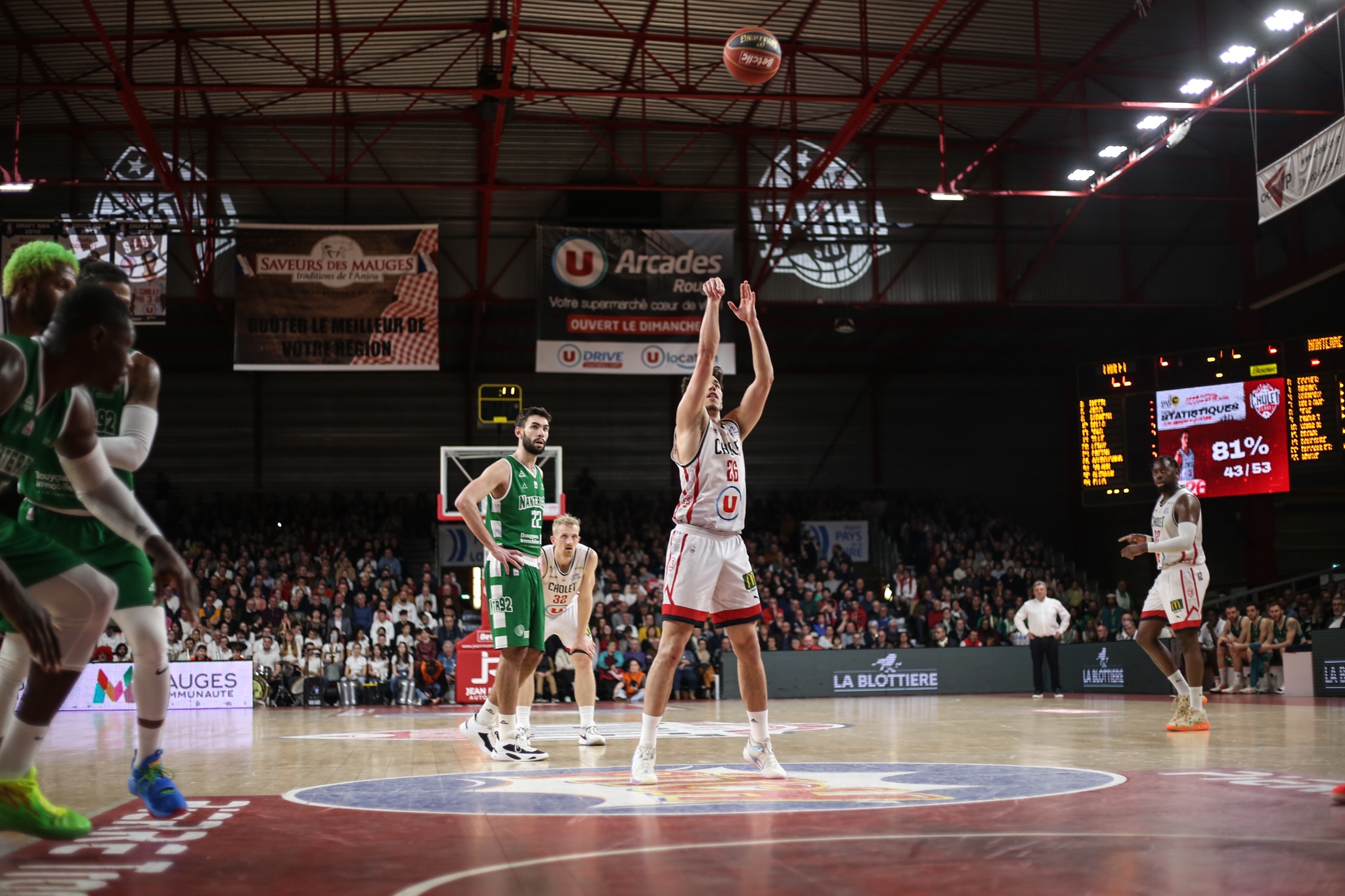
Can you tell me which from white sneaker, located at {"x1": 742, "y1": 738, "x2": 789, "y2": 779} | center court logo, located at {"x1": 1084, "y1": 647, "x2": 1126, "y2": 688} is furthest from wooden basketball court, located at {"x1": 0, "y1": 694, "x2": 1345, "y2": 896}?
center court logo, located at {"x1": 1084, "y1": 647, "x2": 1126, "y2": 688}

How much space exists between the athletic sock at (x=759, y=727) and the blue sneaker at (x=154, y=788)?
2820 millimetres

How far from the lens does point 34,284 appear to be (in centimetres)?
425

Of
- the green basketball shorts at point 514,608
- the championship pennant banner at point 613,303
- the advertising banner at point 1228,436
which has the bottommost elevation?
the green basketball shorts at point 514,608

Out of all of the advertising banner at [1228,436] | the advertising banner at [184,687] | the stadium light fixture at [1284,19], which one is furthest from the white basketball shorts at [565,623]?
the advertising banner at [1228,436]

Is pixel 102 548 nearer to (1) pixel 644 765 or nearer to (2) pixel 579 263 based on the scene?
(1) pixel 644 765

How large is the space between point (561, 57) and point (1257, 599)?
59.4 ft

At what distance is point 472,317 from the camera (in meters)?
28.5

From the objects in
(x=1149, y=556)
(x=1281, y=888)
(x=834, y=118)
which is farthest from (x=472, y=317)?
(x=1281, y=888)

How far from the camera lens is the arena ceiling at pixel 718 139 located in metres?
20.9

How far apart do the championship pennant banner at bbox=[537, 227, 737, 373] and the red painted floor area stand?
17290 mm

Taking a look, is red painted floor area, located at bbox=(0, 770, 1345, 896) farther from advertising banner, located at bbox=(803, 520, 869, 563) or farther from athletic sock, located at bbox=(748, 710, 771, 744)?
advertising banner, located at bbox=(803, 520, 869, 563)

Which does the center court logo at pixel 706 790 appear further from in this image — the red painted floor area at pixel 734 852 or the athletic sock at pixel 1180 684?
the athletic sock at pixel 1180 684

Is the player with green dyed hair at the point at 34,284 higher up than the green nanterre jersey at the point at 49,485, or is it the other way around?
the player with green dyed hair at the point at 34,284

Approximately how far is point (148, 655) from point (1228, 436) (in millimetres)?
20627
